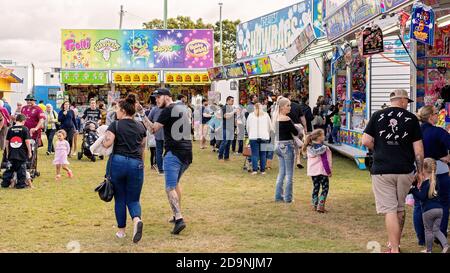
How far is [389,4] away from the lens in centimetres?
863

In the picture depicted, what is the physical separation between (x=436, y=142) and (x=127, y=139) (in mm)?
3463

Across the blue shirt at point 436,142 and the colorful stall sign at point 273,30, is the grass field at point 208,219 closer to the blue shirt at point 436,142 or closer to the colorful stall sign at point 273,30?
the blue shirt at point 436,142

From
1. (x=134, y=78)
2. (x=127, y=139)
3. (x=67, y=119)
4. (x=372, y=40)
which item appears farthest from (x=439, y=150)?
(x=134, y=78)

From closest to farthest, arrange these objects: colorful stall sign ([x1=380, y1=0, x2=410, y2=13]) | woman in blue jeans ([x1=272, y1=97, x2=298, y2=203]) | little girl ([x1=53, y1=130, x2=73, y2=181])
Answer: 1. colorful stall sign ([x1=380, y1=0, x2=410, y2=13])
2. woman in blue jeans ([x1=272, y1=97, x2=298, y2=203])
3. little girl ([x1=53, y1=130, x2=73, y2=181])

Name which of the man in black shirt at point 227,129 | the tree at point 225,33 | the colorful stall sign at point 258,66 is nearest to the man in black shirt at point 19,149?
the man in black shirt at point 227,129

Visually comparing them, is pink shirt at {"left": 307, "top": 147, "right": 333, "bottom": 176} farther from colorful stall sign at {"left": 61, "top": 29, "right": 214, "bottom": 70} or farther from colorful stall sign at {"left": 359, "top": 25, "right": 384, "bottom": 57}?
colorful stall sign at {"left": 61, "top": 29, "right": 214, "bottom": 70}

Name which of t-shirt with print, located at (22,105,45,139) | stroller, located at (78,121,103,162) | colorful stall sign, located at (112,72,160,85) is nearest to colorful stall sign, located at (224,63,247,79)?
colorful stall sign, located at (112,72,160,85)

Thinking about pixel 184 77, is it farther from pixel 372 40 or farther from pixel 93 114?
pixel 372 40

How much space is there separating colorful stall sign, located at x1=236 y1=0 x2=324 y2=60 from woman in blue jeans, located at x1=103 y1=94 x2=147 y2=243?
1771cm

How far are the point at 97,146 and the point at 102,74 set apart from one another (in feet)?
85.2

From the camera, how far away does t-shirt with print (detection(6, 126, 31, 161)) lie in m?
11.5

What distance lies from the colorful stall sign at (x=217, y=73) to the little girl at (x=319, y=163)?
732 inches

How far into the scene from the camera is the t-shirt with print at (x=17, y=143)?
37.7 ft

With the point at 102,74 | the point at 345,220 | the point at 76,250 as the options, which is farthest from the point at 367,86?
the point at 102,74
